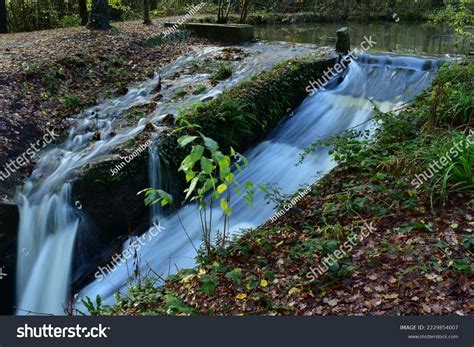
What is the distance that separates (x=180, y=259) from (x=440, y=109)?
15.5 feet

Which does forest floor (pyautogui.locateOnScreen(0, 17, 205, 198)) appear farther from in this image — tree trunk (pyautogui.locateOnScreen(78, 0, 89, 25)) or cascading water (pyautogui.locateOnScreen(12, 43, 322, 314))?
tree trunk (pyautogui.locateOnScreen(78, 0, 89, 25))

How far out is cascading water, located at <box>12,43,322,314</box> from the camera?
6.36 metres

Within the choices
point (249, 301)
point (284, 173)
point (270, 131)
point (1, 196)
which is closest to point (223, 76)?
point (270, 131)

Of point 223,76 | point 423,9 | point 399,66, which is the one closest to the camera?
point 223,76

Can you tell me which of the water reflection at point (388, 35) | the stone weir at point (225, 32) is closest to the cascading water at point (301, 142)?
the water reflection at point (388, 35)

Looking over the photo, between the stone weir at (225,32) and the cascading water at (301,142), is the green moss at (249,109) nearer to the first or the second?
the cascading water at (301,142)

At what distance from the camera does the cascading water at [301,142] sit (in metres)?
7.00

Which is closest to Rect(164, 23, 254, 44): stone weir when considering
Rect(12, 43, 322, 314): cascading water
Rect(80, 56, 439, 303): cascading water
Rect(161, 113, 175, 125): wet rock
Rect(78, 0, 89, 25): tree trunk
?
Rect(78, 0, 89, 25): tree trunk

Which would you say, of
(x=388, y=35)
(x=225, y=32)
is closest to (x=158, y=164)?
(x=225, y=32)

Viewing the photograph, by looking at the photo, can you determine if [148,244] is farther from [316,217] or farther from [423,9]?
[423,9]

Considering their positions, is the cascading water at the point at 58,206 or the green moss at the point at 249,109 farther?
the green moss at the point at 249,109

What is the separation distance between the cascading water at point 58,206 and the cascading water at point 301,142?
0.55 meters

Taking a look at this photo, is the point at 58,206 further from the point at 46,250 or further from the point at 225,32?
the point at 225,32

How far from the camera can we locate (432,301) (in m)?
3.82
